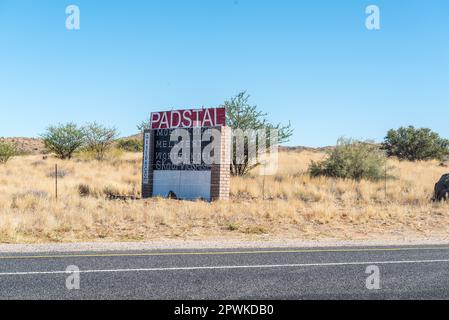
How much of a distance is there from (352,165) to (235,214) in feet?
44.6

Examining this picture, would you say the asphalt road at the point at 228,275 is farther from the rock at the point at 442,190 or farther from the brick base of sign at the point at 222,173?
the rock at the point at 442,190

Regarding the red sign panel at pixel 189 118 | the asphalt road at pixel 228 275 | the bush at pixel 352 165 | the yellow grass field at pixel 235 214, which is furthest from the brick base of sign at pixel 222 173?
the bush at pixel 352 165

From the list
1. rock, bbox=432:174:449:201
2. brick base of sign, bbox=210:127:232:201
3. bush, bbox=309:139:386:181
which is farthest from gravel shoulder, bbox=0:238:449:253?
bush, bbox=309:139:386:181

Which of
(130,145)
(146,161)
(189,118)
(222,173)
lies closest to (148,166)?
(146,161)

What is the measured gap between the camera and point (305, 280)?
8000 millimetres

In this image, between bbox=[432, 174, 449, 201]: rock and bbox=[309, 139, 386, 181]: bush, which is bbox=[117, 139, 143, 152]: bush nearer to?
bbox=[309, 139, 386, 181]: bush

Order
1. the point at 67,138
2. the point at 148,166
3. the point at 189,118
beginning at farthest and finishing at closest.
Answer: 1. the point at 67,138
2. the point at 148,166
3. the point at 189,118

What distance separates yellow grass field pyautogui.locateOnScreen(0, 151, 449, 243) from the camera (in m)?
15.5

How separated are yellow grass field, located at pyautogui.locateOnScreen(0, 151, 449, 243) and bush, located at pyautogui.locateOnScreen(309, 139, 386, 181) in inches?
97.7

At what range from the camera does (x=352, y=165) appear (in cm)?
3008

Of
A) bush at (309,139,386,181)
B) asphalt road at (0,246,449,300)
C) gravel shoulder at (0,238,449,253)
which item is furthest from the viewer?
bush at (309,139,386,181)

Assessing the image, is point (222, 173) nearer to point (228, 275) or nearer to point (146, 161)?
point (146, 161)

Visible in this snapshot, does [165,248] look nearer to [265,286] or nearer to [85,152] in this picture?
[265,286]

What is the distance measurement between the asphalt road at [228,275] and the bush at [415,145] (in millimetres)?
46005
